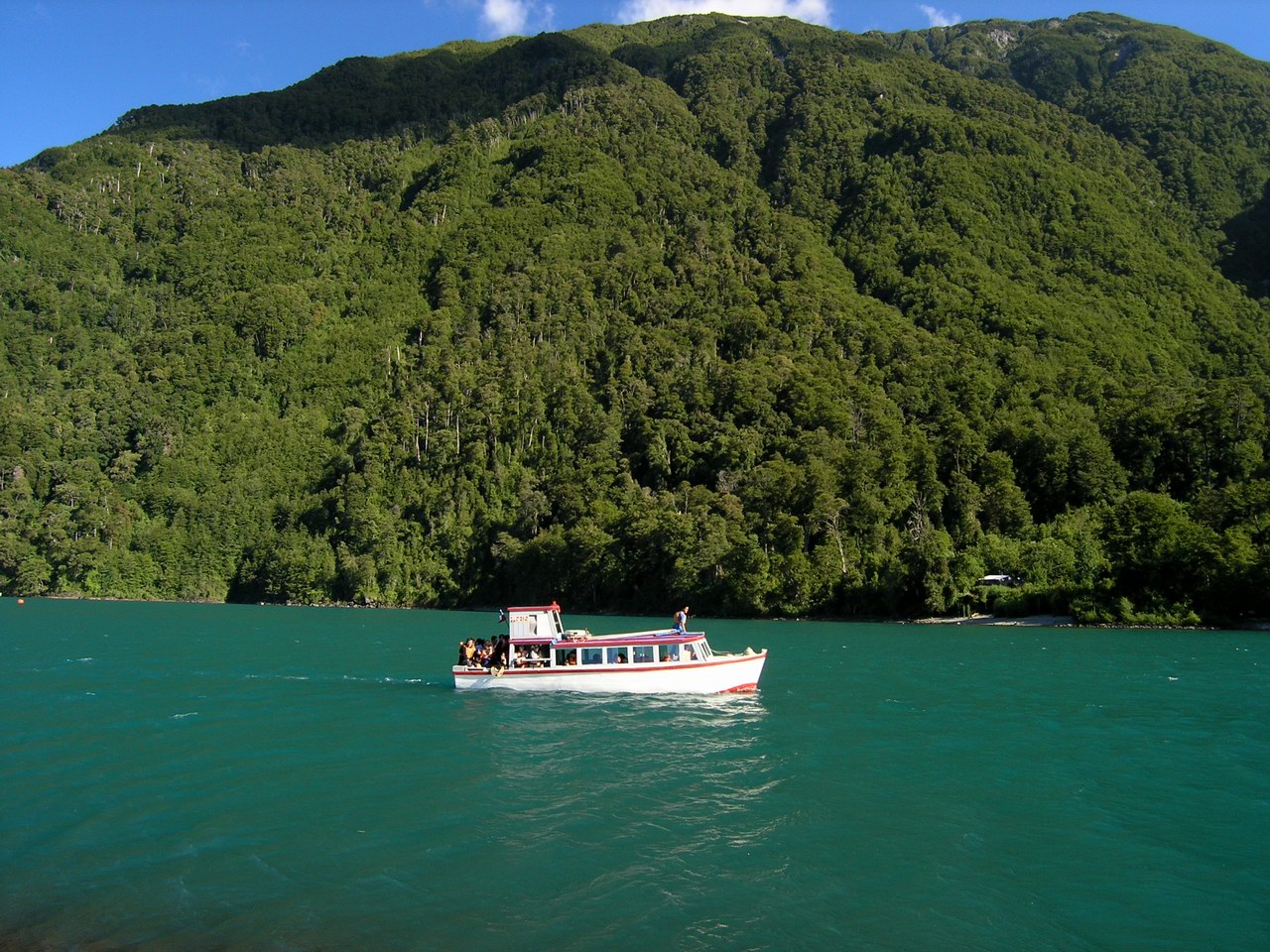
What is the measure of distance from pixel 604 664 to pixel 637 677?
5.68 feet

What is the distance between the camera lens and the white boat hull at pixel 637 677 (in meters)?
42.8

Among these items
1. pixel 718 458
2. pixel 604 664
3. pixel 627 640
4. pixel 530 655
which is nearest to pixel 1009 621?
pixel 627 640

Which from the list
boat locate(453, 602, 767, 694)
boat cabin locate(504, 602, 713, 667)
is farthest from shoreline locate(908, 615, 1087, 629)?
boat cabin locate(504, 602, 713, 667)

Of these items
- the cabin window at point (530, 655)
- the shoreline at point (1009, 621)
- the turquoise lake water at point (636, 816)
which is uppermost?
the cabin window at point (530, 655)

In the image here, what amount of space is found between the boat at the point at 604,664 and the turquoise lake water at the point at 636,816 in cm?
113

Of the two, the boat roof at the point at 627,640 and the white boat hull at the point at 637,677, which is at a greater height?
the boat roof at the point at 627,640

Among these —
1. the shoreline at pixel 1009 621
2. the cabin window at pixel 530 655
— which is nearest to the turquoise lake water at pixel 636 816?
the cabin window at pixel 530 655

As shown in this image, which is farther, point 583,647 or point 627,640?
point 627,640

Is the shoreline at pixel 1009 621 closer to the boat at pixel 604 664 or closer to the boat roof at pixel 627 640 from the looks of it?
the boat at pixel 604 664

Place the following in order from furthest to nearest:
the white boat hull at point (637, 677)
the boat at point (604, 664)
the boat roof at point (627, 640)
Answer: the boat roof at point (627, 640) < the boat at point (604, 664) < the white boat hull at point (637, 677)

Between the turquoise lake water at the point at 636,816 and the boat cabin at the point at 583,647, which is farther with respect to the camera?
the boat cabin at the point at 583,647

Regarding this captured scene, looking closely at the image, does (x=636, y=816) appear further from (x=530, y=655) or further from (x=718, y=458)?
(x=718, y=458)

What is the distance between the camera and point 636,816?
23266 mm

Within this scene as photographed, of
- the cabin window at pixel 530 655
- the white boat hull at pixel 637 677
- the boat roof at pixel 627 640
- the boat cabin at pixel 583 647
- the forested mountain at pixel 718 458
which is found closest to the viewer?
the white boat hull at pixel 637 677
